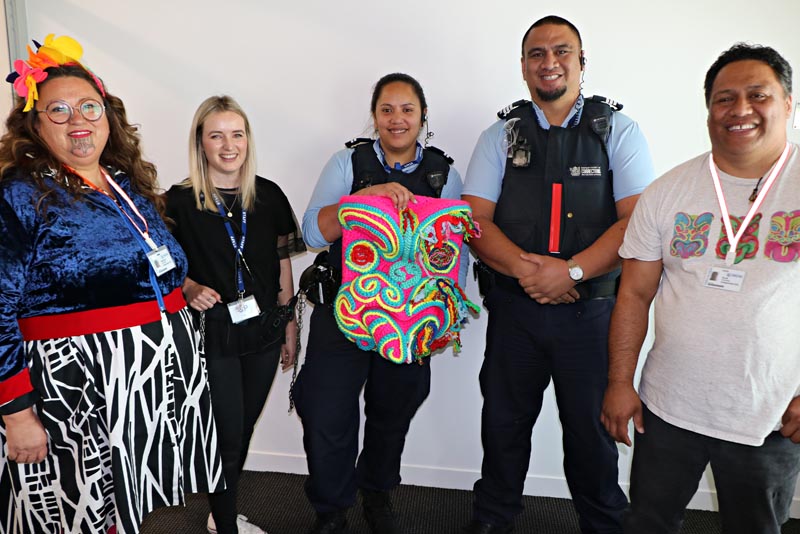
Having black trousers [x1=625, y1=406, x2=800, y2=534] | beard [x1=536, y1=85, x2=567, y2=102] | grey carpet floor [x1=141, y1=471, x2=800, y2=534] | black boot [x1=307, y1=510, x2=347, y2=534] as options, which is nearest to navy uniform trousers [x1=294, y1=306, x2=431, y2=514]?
black boot [x1=307, y1=510, x2=347, y2=534]

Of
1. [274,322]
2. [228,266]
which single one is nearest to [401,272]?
[274,322]

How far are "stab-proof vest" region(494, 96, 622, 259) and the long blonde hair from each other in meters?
1.08

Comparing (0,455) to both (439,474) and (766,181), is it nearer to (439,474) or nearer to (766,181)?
(439,474)

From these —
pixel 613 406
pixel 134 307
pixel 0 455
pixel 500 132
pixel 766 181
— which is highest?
pixel 500 132

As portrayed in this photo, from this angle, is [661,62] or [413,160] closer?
[413,160]

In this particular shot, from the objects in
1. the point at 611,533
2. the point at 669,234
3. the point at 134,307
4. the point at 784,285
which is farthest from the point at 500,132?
the point at 611,533

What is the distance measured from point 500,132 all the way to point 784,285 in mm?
1240

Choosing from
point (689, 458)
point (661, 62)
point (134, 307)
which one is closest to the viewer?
point (689, 458)

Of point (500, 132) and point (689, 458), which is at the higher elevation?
point (500, 132)

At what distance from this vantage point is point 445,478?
3.13 meters

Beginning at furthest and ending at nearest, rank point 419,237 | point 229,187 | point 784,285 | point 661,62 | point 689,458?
point 661,62 → point 229,187 → point 419,237 → point 689,458 → point 784,285

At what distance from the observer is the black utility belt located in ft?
7.34

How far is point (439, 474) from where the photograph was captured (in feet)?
10.3

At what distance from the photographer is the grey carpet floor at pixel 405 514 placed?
8.87ft
